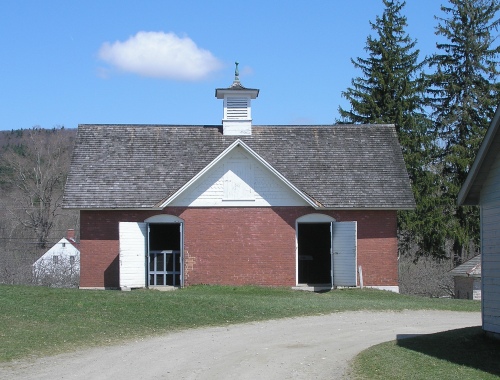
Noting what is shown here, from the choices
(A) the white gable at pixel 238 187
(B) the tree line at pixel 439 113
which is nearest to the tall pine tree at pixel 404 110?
(B) the tree line at pixel 439 113

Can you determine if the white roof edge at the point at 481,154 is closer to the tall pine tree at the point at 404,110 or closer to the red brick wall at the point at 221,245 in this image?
the red brick wall at the point at 221,245

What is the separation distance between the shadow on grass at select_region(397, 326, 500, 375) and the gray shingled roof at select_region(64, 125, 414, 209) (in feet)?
42.9

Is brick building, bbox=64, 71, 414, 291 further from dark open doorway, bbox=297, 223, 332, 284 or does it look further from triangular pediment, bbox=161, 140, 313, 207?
dark open doorway, bbox=297, 223, 332, 284

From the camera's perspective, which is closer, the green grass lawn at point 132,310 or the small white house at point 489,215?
the small white house at point 489,215

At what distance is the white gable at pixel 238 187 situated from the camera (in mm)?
28641

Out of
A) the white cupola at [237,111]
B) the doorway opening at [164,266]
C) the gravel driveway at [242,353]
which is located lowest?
the gravel driveway at [242,353]

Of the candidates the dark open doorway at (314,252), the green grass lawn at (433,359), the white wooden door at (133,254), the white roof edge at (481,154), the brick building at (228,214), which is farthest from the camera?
the dark open doorway at (314,252)

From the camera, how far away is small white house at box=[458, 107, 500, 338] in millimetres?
14922

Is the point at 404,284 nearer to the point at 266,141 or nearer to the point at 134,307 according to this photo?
the point at 266,141

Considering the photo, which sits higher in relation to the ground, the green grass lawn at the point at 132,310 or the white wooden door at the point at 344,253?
the white wooden door at the point at 344,253

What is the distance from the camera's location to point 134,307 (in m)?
20.4

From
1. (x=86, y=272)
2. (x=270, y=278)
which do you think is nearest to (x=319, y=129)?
(x=270, y=278)

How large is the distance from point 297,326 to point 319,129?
1542cm

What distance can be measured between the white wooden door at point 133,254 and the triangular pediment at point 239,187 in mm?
1719
